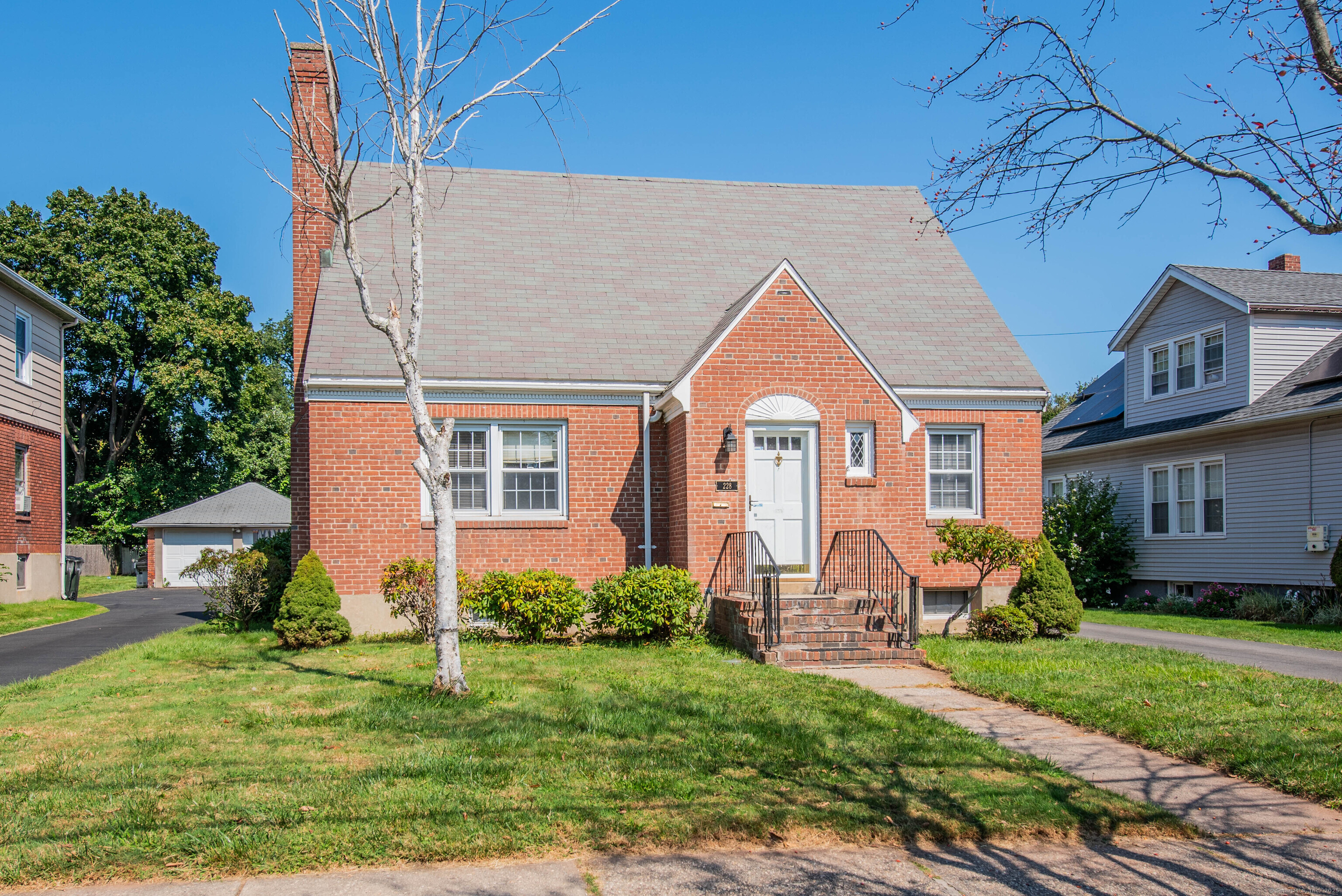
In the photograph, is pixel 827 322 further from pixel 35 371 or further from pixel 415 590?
pixel 35 371

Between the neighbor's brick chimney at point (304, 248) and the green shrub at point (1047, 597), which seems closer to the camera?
the green shrub at point (1047, 597)

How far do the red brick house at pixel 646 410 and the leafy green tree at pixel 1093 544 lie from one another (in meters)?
7.67

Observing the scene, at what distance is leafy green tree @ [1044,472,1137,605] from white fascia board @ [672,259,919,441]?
10.3 m

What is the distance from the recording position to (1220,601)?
64.7 feet

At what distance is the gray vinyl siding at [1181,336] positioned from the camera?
66.4 ft

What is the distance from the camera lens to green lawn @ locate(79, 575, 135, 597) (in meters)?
30.8

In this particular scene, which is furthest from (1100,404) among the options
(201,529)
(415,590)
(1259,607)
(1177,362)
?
(201,529)

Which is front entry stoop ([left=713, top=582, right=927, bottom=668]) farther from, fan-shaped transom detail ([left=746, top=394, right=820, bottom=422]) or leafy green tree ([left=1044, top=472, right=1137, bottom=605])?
leafy green tree ([left=1044, top=472, right=1137, bottom=605])

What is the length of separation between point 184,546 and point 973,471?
105 ft

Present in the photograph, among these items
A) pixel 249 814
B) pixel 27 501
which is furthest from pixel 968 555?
pixel 27 501

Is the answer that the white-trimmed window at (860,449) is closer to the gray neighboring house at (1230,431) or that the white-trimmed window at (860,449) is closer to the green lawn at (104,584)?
the gray neighboring house at (1230,431)

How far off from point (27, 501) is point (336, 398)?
44.6ft

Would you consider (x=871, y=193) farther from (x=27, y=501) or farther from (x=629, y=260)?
(x=27, y=501)

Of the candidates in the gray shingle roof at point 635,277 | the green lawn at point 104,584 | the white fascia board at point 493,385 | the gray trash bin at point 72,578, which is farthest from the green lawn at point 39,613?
the gray shingle roof at point 635,277
